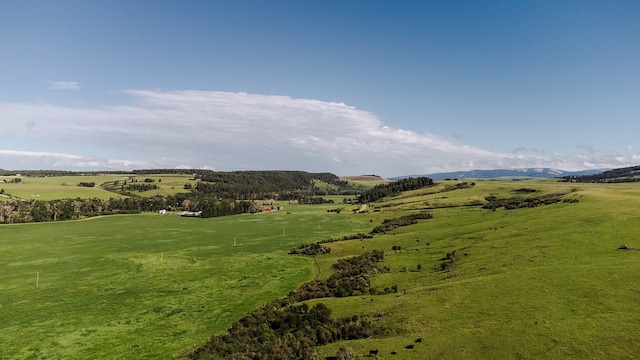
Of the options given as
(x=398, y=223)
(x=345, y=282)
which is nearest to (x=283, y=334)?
(x=345, y=282)

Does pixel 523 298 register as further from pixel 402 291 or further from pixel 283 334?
pixel 283 334

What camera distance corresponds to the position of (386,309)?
39406 mm

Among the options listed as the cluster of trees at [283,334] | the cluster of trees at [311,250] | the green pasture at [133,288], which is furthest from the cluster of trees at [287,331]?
the cluster of trees at [311,250]

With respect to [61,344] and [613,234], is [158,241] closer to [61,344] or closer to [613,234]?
[61,344]

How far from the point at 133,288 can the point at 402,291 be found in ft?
158

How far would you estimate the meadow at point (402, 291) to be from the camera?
93.8 feet

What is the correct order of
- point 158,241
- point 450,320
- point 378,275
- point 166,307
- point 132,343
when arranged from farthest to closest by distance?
point 158,241 → point 378,275 → point 166,307 → point 132,343 → point 450,320

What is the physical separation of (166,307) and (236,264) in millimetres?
28048

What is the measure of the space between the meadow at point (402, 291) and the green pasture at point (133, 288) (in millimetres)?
283

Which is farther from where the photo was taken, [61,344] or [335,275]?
[335,275]

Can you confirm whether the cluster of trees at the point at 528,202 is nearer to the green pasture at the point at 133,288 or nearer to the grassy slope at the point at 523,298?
the grassy slope at the point at 523,298

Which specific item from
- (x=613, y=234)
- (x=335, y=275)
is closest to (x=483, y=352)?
(x=335, y=275)

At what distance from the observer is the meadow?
28594 millimetres

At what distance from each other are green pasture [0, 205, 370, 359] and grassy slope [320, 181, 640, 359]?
19293mm
